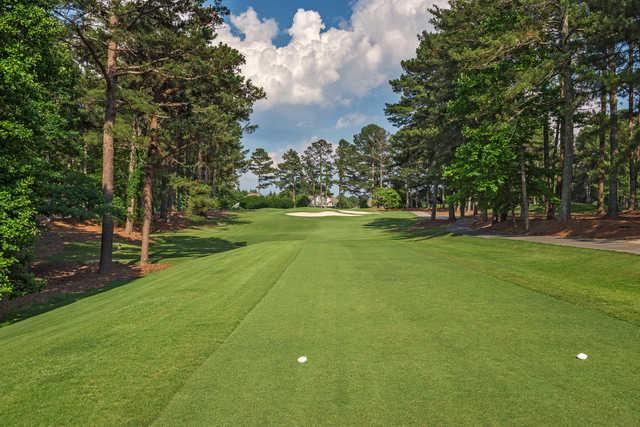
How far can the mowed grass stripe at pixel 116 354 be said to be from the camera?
11.9 feet

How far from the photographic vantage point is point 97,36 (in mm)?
14266

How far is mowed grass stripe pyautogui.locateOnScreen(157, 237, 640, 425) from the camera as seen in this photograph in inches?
128

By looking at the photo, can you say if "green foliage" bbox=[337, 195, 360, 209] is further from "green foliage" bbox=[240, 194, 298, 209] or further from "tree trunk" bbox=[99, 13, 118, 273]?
"tree trunk" bbox=[99, 13, 118, 273]

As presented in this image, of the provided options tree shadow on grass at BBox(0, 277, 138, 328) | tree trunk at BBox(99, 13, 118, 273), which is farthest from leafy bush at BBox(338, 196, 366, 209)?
tree shadow on grass at BBox(0, 277, 138, 328)

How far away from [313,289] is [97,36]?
1404 centimetres

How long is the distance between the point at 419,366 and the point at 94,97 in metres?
18.0

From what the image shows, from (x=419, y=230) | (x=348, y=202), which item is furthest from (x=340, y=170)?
(x=419, y=230)

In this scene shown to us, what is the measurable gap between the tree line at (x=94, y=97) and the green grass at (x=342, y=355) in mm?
4036

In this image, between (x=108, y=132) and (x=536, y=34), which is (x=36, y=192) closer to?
(x=108, y=132)

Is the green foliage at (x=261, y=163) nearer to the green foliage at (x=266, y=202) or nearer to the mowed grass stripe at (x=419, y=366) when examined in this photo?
the green foliage at (x=266, y=202)

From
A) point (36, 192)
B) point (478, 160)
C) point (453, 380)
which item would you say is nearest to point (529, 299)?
point (453, 380)

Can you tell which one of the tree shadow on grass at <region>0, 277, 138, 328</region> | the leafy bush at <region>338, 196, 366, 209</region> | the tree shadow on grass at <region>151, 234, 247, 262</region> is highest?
the leafy bush at <region>338, 196, 366, 209</region>

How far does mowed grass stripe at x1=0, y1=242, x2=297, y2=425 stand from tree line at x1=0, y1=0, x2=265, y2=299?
11.9 ft

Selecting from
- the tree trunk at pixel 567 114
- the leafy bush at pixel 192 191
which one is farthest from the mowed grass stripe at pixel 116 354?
the tree trunk at pixel 567 114
